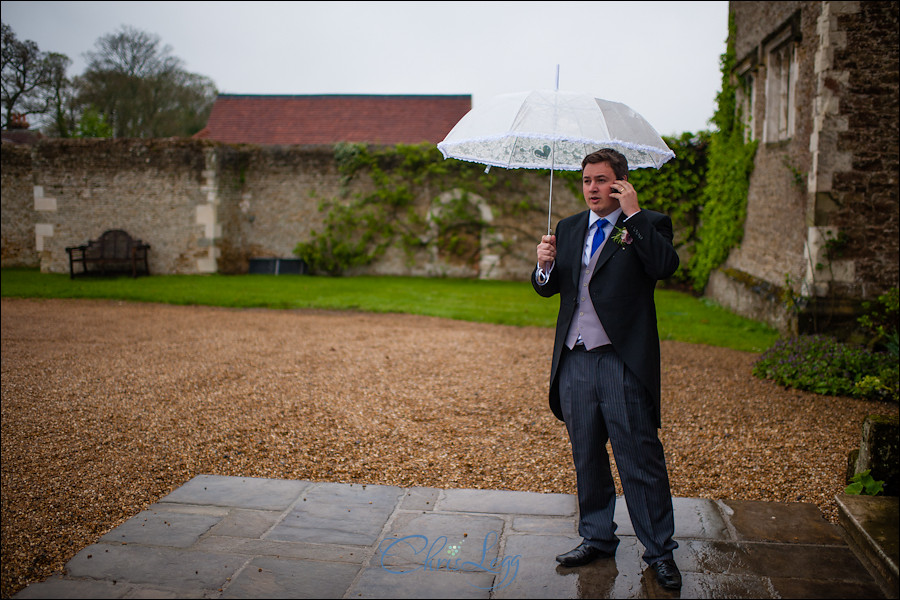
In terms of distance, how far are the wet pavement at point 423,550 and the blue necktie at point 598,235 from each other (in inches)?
54.2

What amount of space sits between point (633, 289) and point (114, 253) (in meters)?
14.6

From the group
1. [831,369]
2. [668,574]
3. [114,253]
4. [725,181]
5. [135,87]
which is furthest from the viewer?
[135,87]

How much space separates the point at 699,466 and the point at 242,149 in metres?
13.7

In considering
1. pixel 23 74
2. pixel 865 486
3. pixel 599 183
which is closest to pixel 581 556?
pixel 599 183

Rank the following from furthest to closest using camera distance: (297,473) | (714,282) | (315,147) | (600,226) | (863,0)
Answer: (315,147), (714,282), (863,0), (297,473), (600,226)

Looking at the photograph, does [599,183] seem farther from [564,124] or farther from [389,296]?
[389,296]

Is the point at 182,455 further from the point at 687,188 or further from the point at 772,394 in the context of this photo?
the point at 687,188

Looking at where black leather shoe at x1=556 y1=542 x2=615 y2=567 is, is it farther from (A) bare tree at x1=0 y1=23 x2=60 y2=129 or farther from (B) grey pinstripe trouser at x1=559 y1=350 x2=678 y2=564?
(A) bare tree at x1=0 y1=23 x2=60 y2=129

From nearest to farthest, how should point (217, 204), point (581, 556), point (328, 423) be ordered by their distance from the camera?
point (581, 556) < point (328, 423) < point (217, 204)

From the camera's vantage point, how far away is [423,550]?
122 inches

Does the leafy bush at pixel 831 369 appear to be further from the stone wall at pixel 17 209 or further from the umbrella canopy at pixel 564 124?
the stone wall at pixel 17 209

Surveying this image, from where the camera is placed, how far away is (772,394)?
6.14 metres

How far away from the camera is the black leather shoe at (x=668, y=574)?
2664mm

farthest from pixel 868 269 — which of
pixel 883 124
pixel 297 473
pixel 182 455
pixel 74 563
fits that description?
pixel 74 563
